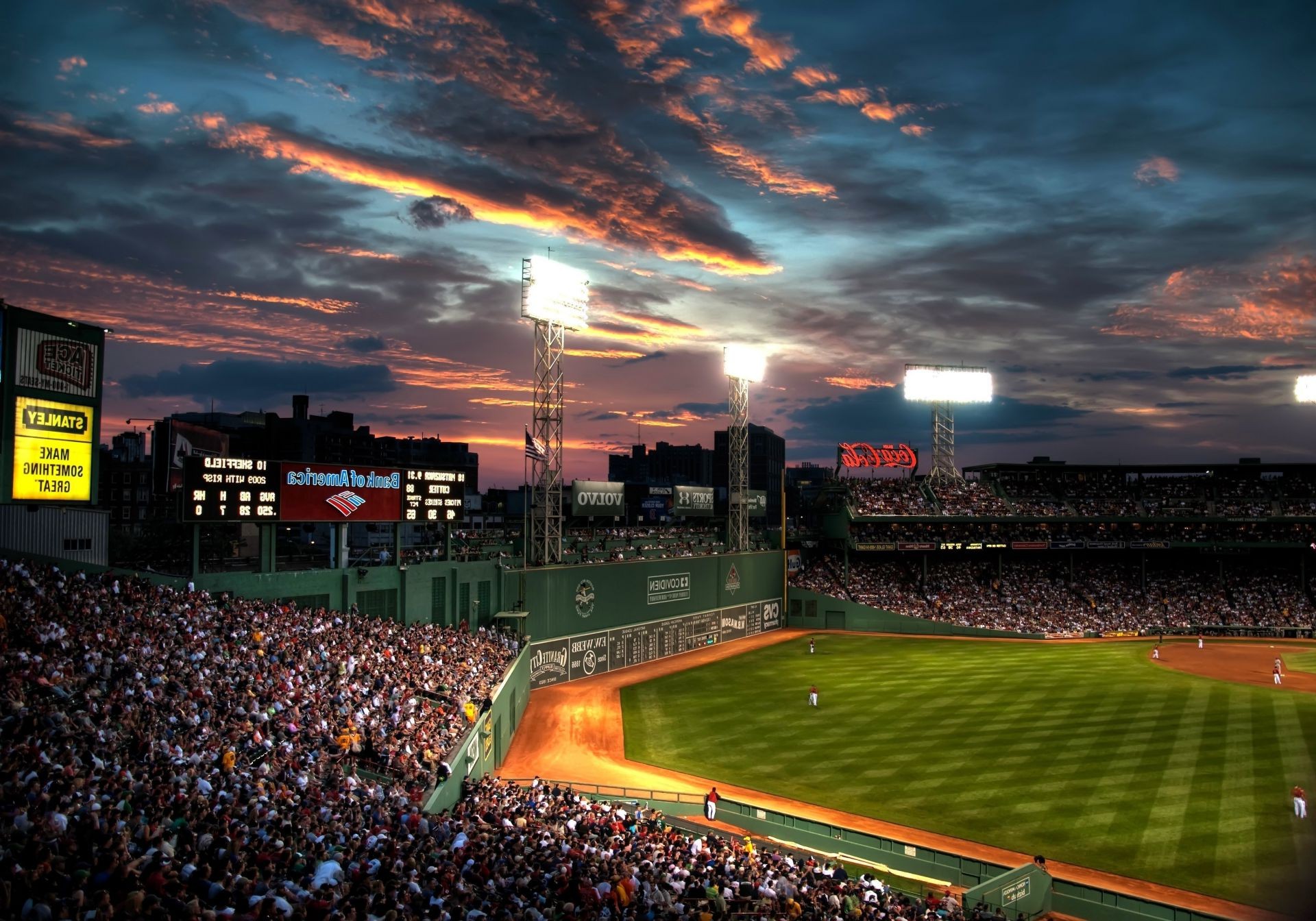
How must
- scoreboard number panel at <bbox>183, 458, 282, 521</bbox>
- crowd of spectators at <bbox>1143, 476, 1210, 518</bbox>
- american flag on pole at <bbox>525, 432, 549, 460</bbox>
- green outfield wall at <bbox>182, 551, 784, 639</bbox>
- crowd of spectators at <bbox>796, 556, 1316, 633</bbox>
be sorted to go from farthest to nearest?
crowd of spectators at <bbox>1143, 476, 1210, 518</bbox> < crowd of spectators at <bbox>796, 556, 1316, 633</bbox> < american flag on pole at <bbox>525, 432, 549, 460</bbox> < green outfield wall at <bbox>182, 551, 784, 639</bbox> < scoreboard number panel at <bbox>183, 458, 282, 521</bbox>

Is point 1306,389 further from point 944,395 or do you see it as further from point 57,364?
point 57,364

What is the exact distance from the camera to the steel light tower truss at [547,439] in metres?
43.1

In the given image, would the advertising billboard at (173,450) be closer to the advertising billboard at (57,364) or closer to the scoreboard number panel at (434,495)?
the advertising billboard at (57,364)

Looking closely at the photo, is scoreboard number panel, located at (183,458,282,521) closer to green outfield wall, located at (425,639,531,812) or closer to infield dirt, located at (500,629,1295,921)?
green outfield wall, located at (425,639,531,812)

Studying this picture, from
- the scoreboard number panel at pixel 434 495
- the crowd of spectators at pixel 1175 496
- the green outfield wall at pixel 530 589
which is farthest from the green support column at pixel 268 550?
the crowd of spectators at pixel 1175 496

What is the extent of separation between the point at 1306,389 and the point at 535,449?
6404 cm

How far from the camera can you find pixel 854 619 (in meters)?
66.6

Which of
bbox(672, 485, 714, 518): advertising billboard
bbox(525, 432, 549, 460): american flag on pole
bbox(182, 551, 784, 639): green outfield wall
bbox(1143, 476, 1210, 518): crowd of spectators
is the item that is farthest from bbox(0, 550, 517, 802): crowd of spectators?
bbox(1143, 476, 1210, 518): crowd of spectators

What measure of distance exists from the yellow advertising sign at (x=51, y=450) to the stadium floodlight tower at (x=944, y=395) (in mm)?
63157

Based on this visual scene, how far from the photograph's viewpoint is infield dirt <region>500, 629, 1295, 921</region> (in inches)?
843

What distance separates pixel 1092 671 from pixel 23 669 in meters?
47.7

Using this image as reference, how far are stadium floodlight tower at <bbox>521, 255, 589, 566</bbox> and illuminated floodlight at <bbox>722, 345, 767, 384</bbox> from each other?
19.1m

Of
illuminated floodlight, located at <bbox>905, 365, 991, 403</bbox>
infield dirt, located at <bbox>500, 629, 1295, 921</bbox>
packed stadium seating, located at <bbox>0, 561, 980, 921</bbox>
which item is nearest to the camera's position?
packed stadium seating, located at <bbox>0, 561, 980, 921</bbox>

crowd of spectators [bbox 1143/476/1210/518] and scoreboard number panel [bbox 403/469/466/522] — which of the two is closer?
scoreboard number panel [bbox 403/469/466/522]
